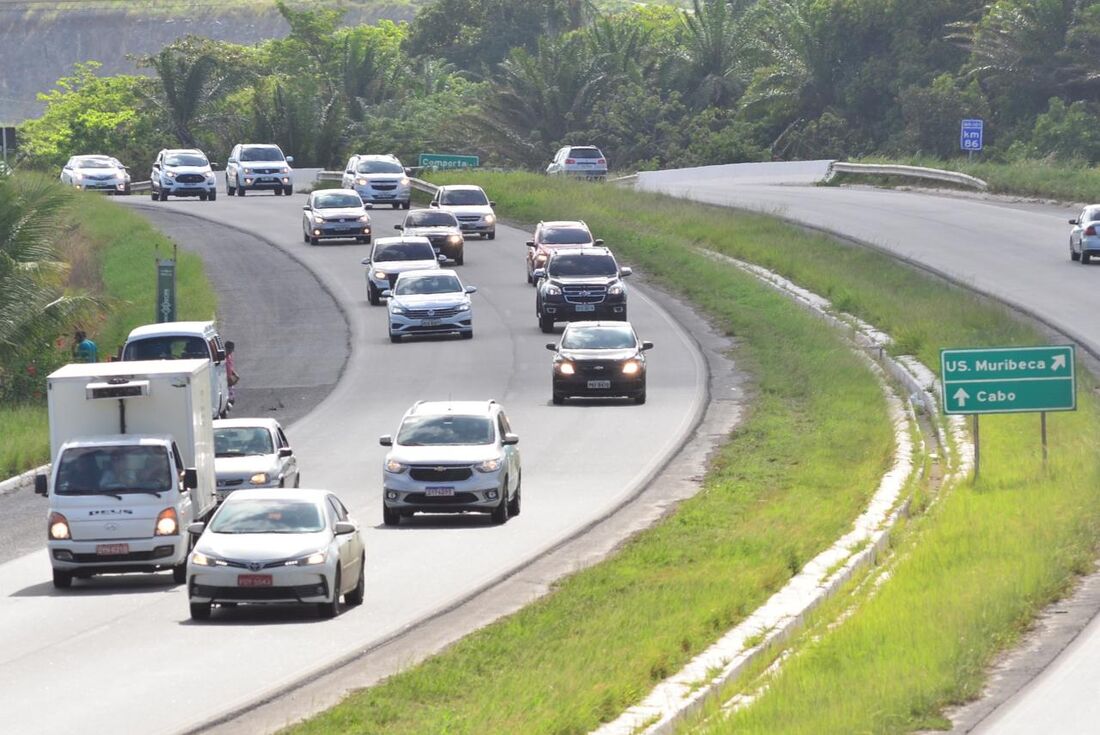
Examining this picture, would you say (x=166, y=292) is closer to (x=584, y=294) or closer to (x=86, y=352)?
(x=86, y=352)

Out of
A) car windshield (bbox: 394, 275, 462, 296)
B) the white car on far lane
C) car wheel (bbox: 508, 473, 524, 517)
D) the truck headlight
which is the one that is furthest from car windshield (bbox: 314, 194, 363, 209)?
the truck headlight

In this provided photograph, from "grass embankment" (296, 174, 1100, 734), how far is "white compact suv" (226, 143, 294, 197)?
46.6 m

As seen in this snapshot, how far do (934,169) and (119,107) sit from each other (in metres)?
65.1

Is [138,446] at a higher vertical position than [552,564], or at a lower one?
higher

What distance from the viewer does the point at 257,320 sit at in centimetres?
5259

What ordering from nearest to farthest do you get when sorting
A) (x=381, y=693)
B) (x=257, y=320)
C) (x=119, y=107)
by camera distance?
(x=381, y=693)
(x=257, y=320)
(x=119, y=107)

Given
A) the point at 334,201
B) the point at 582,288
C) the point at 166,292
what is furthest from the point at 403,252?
the point at 334,201

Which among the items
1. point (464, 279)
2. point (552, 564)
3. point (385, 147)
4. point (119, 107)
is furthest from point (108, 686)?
point (119, 107)

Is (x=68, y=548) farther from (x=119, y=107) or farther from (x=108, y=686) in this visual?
(x=119, y=107)

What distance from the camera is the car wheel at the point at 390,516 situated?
89.4 feet

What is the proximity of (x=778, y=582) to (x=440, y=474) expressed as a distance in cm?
791

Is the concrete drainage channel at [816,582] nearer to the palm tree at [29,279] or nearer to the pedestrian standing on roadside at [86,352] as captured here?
the pedestrian standing on roadside at [86,352]

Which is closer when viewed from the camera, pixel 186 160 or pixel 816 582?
pixel 816 582

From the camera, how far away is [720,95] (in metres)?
105
